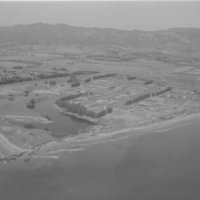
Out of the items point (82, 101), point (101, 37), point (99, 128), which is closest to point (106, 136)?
point (99, 128)

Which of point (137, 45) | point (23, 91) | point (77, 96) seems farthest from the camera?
point (137, 45)

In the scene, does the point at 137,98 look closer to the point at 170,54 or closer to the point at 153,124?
the point at 153,124

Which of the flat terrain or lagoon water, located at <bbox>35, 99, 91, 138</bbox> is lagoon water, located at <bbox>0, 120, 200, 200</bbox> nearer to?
the flat terrain

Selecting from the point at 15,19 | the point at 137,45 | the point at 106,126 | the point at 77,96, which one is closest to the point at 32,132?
the point at 106,126

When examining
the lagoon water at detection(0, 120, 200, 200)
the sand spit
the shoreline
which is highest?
the sand spit

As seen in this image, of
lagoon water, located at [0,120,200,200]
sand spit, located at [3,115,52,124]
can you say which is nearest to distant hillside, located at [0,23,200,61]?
sand spit, located at [3,115,52,124]
